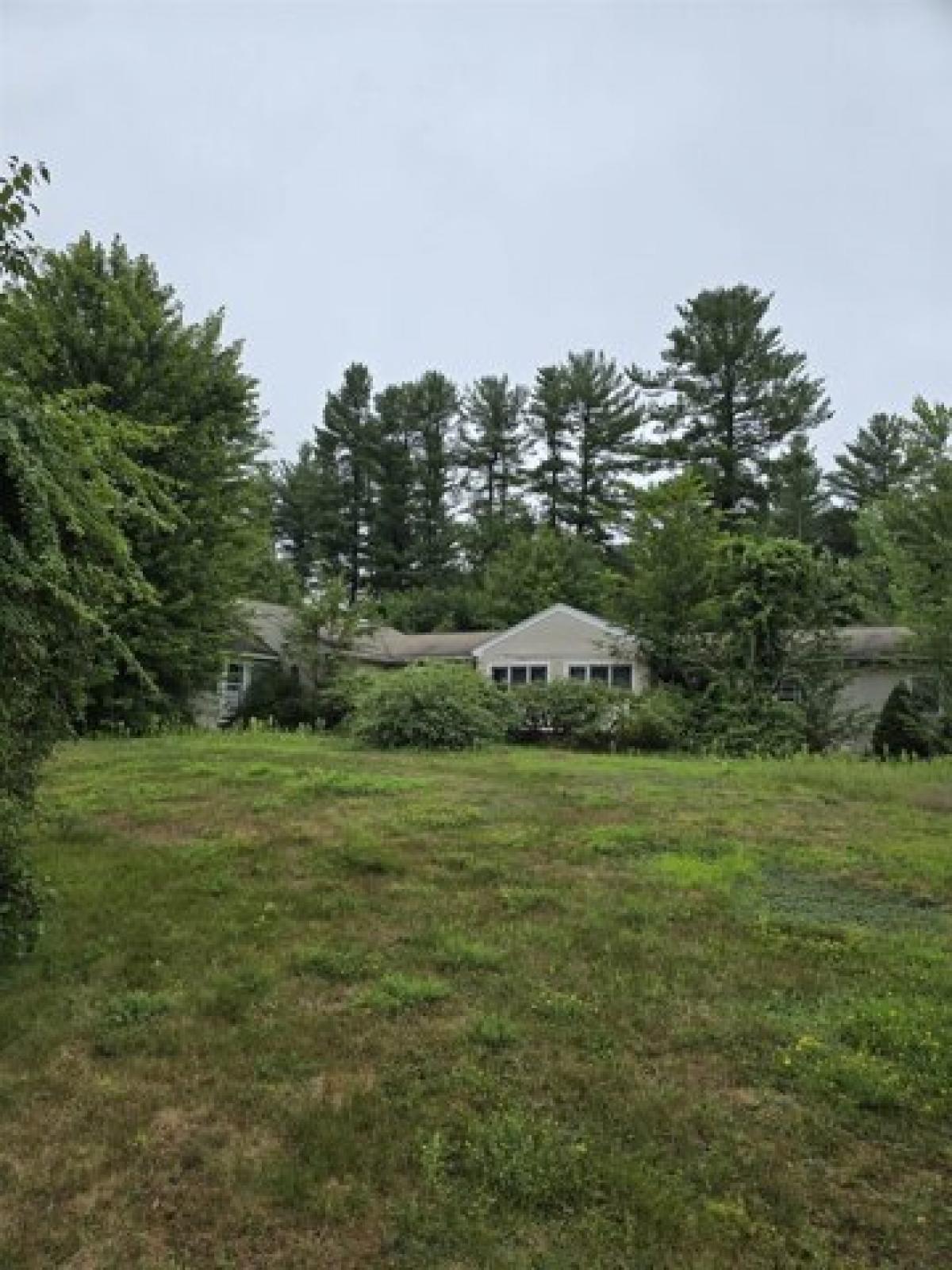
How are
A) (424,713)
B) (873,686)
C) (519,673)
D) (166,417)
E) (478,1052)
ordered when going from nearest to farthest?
(478,1052) → (424,713) → (166,417) → (873,686) → (519,673)

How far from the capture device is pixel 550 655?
2305 cm

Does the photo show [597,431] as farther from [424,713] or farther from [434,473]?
[424,713]

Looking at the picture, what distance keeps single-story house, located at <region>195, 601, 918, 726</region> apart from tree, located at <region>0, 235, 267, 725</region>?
216 cm

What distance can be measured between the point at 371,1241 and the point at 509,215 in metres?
16.5

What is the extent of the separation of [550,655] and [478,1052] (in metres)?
19.5

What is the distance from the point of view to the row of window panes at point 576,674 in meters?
21.8

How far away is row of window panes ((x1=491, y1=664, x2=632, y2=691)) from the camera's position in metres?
21.8

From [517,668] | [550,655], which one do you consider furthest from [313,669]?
[550,655]

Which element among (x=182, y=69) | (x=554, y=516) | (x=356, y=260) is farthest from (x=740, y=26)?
(x=554, y=516)

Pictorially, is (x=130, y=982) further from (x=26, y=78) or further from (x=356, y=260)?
(x=356, y=260)

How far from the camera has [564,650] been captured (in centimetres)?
2291

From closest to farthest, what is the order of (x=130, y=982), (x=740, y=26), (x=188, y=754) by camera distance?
(x=740, y=26)
(x=130, y=982)
(x=188, y=754)

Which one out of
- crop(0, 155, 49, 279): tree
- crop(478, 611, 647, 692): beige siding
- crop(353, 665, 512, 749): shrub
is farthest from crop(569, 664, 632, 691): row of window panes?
crop(0, 155, 49, 279): tree

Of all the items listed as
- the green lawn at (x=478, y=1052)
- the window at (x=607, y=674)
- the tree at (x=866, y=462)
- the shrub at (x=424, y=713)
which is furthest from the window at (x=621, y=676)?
the tree at (x=866, y=462)
